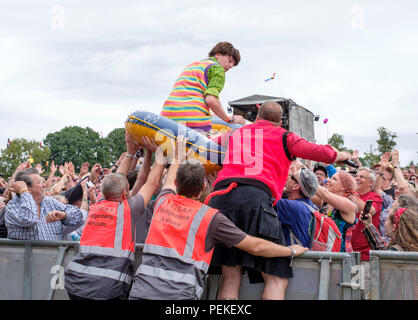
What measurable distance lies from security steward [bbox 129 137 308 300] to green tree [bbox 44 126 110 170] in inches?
2291

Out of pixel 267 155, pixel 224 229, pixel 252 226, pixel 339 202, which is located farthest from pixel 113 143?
pixel 224 229

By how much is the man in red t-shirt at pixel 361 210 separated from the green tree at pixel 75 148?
2236 inches

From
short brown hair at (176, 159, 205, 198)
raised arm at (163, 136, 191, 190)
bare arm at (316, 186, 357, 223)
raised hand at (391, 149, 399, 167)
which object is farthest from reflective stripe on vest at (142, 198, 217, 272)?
raised hand at (391, 149, 399, 167)

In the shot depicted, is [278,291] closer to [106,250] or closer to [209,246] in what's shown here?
[209,246]

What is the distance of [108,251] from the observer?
2979 mm

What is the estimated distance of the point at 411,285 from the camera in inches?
98.1

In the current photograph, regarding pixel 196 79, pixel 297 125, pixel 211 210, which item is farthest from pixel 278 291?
pixel 297 125

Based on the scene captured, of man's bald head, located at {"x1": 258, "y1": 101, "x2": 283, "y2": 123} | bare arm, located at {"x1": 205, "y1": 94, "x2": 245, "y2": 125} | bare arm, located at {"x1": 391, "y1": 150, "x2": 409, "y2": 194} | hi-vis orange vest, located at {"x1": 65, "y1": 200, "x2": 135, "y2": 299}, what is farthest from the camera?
bare arm, located at {"x1": 391, "y1": 150, "x2": 409, "y2": 194}

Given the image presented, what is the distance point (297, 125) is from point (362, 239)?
20003 mm

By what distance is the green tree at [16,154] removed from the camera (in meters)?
46.5

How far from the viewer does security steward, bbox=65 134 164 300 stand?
2.93m

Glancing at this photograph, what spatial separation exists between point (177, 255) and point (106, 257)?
2.09ft

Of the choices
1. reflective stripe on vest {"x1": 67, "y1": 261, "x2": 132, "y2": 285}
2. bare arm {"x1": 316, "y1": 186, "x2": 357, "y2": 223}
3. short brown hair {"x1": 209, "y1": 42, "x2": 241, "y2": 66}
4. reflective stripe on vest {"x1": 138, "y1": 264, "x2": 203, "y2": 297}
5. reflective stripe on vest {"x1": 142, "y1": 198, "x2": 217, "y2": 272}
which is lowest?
reflective stripe on vest {"x1": 67, "y1": 261, "x2": 132, "y2": 285}

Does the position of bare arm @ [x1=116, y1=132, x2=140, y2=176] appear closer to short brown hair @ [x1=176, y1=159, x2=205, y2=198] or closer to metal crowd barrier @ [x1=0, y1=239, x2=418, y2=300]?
metal crowd barrier @ [x1=0, y1=239, x2=418, y2=300]
